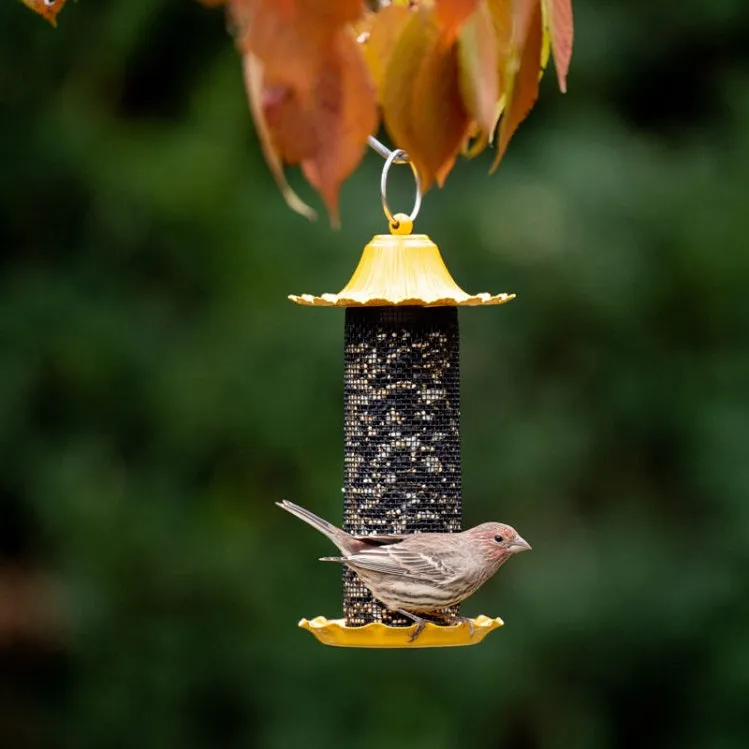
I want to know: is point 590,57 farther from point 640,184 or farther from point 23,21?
point 23,21

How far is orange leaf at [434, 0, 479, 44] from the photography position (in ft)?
5.01

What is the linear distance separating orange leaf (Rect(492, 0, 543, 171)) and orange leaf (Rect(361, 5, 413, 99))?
0.11 meters

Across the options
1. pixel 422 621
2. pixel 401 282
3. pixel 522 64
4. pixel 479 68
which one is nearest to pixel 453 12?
pixel 479 68

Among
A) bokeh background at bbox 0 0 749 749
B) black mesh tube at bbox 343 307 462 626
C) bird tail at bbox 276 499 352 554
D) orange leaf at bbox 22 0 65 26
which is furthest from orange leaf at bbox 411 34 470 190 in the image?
bokeh background at bbox 0 0 749 749

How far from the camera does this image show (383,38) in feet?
5.34

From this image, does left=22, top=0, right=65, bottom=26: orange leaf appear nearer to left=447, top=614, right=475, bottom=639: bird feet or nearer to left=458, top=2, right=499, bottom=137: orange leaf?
left=458, top=2, right=499, bottom=137: orange leaf

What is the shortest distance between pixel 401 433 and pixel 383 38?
2.42 metres

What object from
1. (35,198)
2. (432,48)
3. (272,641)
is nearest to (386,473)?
(432,48)

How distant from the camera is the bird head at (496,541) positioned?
A: 3.93 metres

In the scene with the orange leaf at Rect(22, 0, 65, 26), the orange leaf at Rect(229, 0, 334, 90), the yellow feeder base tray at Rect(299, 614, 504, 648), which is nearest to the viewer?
the orange leaf at Rect(229, 0, 334, 90)

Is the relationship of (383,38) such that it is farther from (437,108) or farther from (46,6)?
(46,6)

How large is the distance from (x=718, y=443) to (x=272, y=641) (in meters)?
2.19

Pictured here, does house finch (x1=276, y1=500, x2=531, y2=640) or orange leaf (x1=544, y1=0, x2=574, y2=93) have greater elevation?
orange leaf (x1=544, y1=0, x2=574, y2=93)

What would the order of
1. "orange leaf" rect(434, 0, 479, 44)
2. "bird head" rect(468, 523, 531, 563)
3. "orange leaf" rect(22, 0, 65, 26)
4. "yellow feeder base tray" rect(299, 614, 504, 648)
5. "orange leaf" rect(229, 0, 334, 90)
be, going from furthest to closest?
"bird head" rect(468, 523, 531, 563) → "yellow feeder base tray" rect(299, 614, 504, 648) → "orange leaf" rect(22, 0, 65, 26) → "orange leaf" rect(434, 0, 479, 44) → "orange leaf" rect(229, 0, 334, 90)
